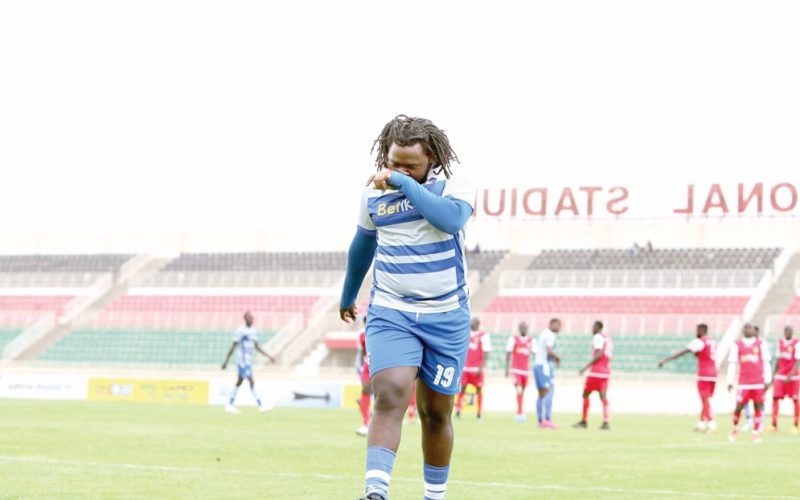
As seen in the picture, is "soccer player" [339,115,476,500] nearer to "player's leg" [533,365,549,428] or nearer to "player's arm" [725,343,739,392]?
"player's arm" [725,343,739,392]

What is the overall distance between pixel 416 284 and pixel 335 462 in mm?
6436

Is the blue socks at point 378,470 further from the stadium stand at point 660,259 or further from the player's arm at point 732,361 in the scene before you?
the stadium stand at point 660,259

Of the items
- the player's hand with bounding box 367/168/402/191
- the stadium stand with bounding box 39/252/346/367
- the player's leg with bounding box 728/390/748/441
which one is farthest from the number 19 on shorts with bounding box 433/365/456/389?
the stadium stand with bounding box 39/252/346/367

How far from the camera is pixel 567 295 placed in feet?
167

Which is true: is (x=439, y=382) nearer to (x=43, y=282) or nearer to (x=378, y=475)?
(x=378, y=475)

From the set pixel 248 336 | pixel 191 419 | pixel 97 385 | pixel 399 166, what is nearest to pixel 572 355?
pixel 97 385

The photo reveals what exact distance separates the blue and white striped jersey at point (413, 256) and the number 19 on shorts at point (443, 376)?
0.94 feet

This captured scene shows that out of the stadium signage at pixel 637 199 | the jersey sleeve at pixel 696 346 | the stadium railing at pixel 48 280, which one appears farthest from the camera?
the stadium railing at pixel 48 280

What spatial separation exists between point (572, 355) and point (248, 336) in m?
19.7

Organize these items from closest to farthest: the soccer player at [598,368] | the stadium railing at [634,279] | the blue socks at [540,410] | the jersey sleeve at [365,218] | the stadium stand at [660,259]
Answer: the jersey sleeve at [365,218] → the blue socks at [540,410] → the soccer player at [598,368] → the stadium railing at [634,279] → the stadium stand at [660,259]

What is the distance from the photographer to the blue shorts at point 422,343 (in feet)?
21.4

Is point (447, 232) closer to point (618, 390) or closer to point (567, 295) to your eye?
point (618, 390)

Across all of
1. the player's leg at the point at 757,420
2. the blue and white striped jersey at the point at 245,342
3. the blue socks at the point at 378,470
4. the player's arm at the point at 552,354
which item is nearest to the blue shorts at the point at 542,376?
the player's arm at the point at 552,354

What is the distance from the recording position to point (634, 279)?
50688mm
